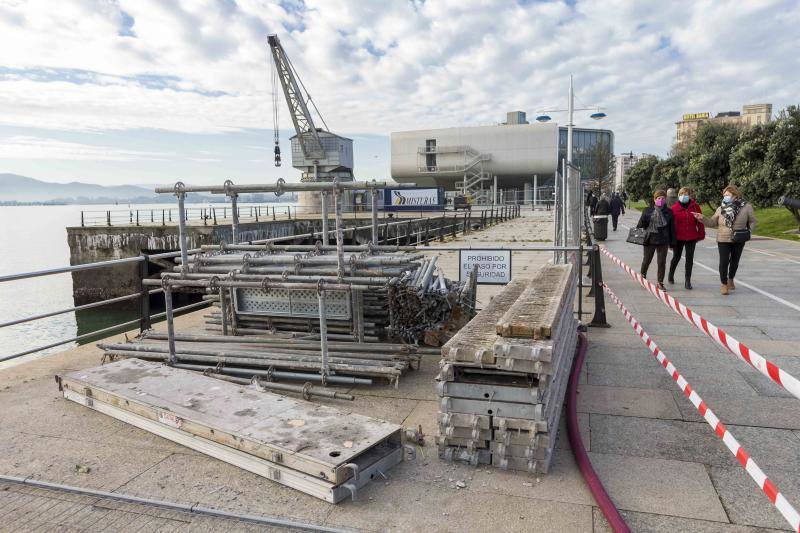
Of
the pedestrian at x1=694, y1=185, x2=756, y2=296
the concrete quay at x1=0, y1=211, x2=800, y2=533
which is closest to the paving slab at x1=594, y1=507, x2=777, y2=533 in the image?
the concrete quay at x1=0, y1=211, x2=800, y2=533

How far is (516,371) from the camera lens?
11.7 feet

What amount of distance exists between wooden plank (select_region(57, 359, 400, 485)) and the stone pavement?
1.74 metres

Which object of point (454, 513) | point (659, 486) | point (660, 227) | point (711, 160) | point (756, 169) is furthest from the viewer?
point (711, 160)

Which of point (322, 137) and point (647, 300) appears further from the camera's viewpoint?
point (322, 137)

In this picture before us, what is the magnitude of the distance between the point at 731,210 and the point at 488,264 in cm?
489

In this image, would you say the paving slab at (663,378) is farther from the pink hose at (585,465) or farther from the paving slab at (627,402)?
the pink hose at (585,465)

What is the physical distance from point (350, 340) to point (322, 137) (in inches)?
2535

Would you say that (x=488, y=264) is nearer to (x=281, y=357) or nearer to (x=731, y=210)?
(x=281, y=357)

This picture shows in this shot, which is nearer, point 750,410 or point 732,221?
point 750,410

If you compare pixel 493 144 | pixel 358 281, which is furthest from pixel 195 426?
pixel 493 144

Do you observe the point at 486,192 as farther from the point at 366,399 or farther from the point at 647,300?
the point at 366,399

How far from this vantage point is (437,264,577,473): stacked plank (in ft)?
11.7

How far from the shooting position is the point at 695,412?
4.72 metres

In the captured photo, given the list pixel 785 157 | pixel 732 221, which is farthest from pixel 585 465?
pixel 785 157
